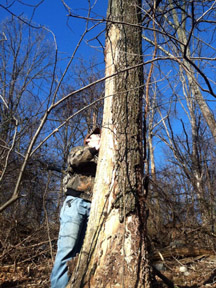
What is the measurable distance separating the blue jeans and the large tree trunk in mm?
328

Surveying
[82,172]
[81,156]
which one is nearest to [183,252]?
[82,172]

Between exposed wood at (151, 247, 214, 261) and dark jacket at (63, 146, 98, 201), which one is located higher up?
dark jacket at (63, 146, 98, 201)

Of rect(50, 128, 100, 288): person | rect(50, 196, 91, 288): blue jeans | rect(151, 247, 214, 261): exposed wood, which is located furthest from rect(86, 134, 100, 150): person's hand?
rect(151, 247, 214, 261): exposed wood

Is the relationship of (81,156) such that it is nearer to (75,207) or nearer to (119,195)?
(75,207)

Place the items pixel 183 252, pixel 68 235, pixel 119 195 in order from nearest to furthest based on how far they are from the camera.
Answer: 1. pixel 119 195
2. pixel 68 235
3. pixel 183 252

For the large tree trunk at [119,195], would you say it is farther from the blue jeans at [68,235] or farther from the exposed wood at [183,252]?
the exposed wood at [183,252]

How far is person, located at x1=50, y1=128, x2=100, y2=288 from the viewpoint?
2078mm

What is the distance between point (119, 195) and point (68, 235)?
0.61 m

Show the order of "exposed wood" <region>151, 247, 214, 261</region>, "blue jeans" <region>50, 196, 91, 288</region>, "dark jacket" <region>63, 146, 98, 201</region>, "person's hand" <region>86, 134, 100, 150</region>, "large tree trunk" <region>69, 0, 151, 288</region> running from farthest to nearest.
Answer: "exposed wood" <region>151, 247, 214, 261</region>
"person's hand" <region>86, 134, 100, 150</region>
"dark jacket" <region>63, 146, 98, 201</region>
"blue jeans" <region>50, 196, 91, 288</region>
"large tree trunk" <region>69, 0, 151, 288</region>

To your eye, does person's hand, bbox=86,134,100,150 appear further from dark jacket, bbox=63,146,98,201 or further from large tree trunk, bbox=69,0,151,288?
large tree trunk, bbox=69,0,151,288

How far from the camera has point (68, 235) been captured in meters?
2.17

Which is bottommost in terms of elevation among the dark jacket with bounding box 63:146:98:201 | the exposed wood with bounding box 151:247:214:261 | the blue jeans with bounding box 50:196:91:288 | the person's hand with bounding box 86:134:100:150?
the exposed wood with bounding box 151:247:214:261

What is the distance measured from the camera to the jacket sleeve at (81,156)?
2369mm

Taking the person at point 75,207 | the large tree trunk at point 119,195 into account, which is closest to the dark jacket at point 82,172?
the person at point 75,207
